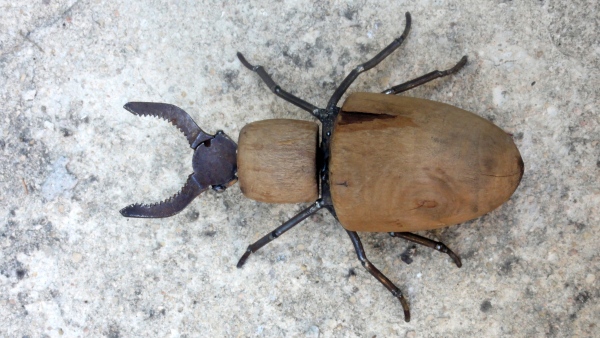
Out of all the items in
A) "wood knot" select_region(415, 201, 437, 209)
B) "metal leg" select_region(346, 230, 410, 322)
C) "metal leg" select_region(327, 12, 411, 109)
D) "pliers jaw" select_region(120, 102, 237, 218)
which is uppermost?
"metal leg" select_region(327, 12, 411, 109)

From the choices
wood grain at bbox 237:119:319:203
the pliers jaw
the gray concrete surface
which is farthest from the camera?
the gray concrete surface

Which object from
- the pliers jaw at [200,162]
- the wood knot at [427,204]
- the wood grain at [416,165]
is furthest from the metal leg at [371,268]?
the pliers jaw at [200,162]

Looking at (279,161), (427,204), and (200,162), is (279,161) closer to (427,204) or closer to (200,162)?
(200,162)

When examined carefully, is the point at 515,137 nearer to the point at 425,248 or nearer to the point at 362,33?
the point at 425,248

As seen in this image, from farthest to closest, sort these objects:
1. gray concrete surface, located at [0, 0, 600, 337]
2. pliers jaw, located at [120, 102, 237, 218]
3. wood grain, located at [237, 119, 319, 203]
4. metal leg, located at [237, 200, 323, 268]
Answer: gray concrete surface, located at [0, 0, 600, 337], metal leg, located at [237, 200, 323, 268], pliers jaw, located at [120, 102, 237, 218], wood grain, located at [237, 119, 319, 203]

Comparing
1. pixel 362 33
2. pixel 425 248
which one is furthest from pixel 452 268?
pixel 362 33

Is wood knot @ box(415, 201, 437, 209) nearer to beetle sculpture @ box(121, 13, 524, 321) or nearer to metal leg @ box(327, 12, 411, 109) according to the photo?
beetle sculpture @ box(121, 13, 524, 321)

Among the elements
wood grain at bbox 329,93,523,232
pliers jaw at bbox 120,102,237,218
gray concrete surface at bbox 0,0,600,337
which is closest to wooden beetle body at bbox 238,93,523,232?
wood grain at bbox 329,93,523,232
